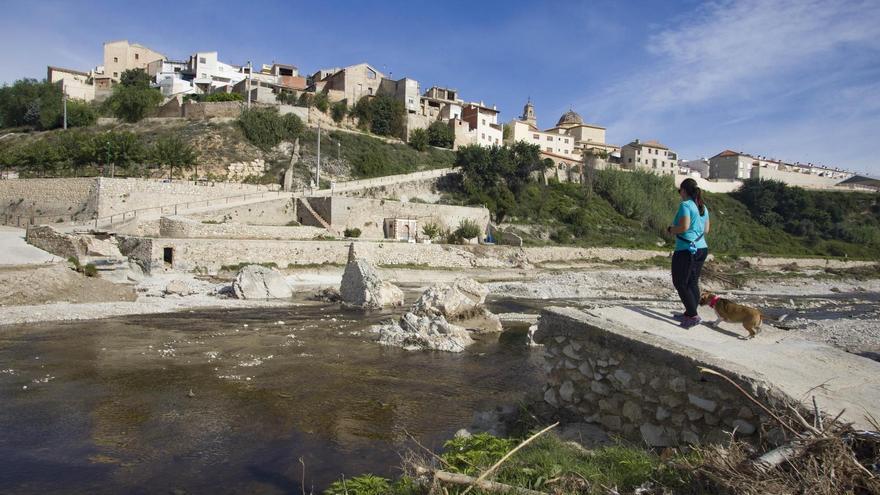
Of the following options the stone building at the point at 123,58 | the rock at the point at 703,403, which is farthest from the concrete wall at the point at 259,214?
the stone building at the point at 123,58

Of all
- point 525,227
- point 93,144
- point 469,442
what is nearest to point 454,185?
point 525,227

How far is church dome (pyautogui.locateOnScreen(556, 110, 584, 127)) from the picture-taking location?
97.4 m

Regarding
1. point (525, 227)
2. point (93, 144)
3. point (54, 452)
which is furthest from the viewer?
point (525, 227)

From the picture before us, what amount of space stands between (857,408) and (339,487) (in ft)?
13.2

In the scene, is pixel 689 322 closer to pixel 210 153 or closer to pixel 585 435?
pixel 585 435

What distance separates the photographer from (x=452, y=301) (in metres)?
15.6

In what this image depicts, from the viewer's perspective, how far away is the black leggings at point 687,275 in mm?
6352

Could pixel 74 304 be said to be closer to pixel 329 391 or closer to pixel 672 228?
pixel 329 391

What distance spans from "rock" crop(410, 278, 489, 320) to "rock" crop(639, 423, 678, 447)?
33.3 ft

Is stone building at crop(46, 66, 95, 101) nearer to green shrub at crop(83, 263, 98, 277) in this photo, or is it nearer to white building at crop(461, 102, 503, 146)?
white building at crop(461, 102, 503, 146)

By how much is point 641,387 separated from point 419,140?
203 feet

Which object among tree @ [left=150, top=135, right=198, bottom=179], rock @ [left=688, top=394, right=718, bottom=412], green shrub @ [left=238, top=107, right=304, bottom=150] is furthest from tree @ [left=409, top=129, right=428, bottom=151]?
rock @ [left=688, top=394, right=718, bottom=412]

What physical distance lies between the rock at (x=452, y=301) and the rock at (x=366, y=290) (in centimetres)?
456

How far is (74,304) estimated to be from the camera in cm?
1717
